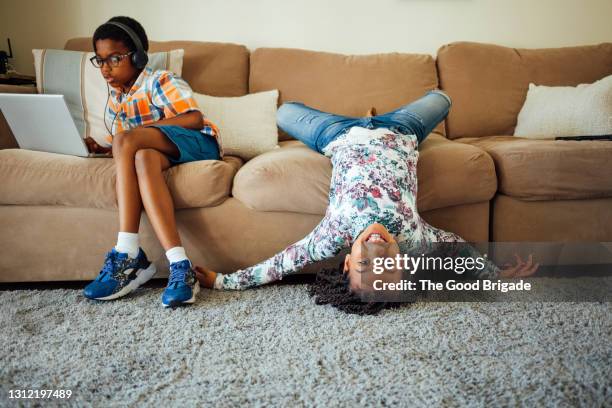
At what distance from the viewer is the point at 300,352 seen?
1.06 m

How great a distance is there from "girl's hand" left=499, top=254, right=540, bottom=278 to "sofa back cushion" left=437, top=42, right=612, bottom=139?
2.74 feet

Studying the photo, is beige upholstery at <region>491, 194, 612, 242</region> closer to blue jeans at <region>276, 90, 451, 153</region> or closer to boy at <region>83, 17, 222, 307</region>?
blue jeans at <region>276, 90, 451, 153</region>

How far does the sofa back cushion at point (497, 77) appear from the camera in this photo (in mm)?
2143

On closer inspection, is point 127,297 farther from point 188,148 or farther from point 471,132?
point 471,132

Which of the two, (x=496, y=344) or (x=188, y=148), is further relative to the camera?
(x=188, y=148)

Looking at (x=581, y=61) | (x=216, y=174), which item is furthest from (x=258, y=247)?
(x=581, y=61)

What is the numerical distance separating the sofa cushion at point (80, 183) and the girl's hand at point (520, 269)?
3.08 feet

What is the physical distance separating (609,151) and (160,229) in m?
1.47

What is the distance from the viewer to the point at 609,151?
152cm

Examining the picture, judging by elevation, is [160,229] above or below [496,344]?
above

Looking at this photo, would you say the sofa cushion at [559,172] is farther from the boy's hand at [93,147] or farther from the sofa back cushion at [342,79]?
the boy's hand at [93,147]

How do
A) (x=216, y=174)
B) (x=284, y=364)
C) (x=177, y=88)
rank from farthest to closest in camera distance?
(x=177, y=88) < (x=216, y=174) < (x=284, y=364)

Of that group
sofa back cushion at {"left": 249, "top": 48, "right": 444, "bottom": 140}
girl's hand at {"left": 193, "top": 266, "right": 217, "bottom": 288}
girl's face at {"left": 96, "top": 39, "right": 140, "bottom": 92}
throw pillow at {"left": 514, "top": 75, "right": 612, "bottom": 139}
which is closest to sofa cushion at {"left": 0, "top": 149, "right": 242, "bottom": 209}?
girl's hand at {"left": 193, "top": 266, "right": 217, "bottom": 288}

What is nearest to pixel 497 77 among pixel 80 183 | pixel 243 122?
pixel 243 122
